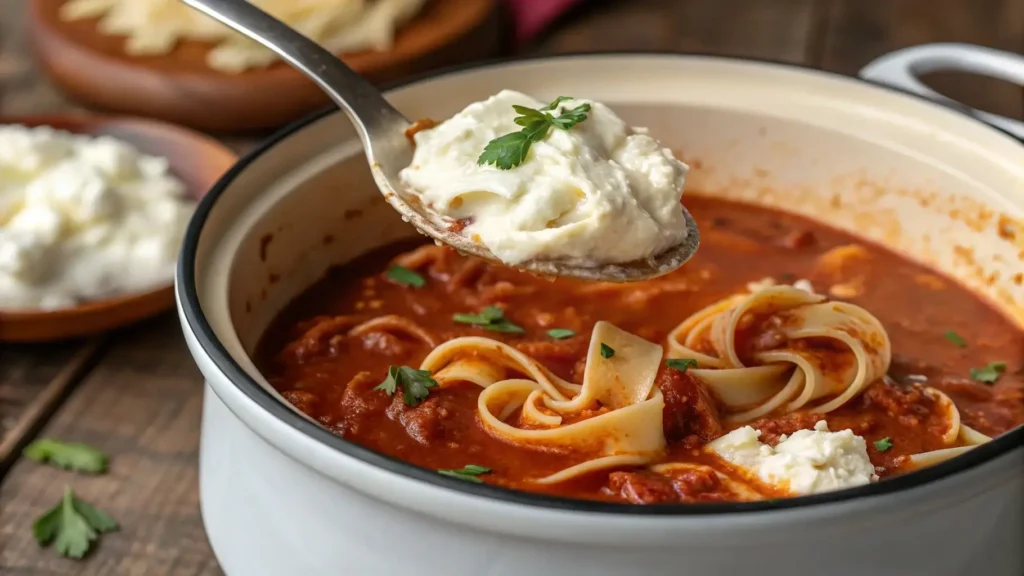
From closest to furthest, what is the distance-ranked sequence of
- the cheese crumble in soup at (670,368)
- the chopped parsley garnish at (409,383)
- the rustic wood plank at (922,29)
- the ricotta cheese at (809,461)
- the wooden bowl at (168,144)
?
1. the ricotta cheese at (809,461)
2. the cheese crumble in soup at (670,368)
3. the chopped parsley garnish at (409,383)
4. the wooden bowl at (168,144)
5. the rustic wood plank at (922,29)

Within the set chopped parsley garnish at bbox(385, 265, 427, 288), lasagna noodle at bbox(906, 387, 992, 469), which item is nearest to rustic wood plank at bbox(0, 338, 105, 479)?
chopped parsley garnish at bbox(385, 265, 427, 288)

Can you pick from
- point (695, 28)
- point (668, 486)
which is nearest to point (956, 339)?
point (668, 486)

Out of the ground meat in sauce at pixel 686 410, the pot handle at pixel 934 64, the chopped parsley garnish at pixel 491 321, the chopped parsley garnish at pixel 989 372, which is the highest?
the pot handle at pixel 934 64

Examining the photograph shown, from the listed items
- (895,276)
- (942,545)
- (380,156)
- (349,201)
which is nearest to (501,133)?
(380,156)

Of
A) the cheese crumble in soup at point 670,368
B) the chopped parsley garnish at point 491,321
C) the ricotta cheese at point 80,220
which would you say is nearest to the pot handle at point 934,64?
the cheese crumble in soup at point 670,368

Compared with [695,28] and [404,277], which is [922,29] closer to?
[695,28]

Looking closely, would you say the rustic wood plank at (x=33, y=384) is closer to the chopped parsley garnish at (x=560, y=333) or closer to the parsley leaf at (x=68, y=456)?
the parsley leaf at (x=68, y=456)

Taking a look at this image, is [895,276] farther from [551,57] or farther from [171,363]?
[171,363]
